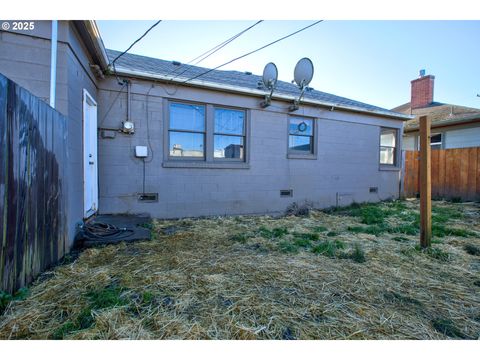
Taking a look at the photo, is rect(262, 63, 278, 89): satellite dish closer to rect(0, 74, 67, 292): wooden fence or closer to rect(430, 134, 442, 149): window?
rect(0, 74, 67, 292): wooden fence

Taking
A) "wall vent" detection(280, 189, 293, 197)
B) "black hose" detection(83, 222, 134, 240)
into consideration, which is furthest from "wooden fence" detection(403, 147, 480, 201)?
"black hose" detection(83, 222, 134, 240)

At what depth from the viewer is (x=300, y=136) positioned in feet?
22.1

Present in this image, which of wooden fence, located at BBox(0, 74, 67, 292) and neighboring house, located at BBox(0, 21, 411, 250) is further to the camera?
neighboring house, located at BBox(0, 21, 411, 250)

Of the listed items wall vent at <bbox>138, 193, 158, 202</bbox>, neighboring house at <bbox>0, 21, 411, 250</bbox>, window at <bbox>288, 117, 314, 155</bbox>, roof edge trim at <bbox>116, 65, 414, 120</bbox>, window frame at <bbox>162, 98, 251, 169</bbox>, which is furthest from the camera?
window at <bbox>288, 117, 314, 155</bbox>

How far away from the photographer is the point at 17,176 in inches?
77.1

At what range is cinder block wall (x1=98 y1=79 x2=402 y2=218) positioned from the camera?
15.9 ft

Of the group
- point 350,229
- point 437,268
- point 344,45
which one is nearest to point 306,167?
point 350,229

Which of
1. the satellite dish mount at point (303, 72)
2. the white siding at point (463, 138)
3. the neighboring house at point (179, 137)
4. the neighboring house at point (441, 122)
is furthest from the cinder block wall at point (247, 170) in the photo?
the white siding at point (463, 138)

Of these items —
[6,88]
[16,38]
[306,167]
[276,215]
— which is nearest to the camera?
[6,88]

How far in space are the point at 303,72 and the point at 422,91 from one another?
11.4 m

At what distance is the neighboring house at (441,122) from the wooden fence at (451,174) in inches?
63.5

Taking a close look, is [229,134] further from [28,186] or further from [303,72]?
[28,186]
